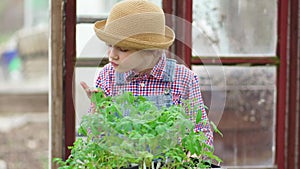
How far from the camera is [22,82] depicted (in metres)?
7.61

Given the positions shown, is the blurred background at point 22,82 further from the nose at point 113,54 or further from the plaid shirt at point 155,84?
the nose at point 113,54

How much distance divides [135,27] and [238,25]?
4.16 feet

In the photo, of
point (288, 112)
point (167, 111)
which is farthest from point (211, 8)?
point (167, 111)

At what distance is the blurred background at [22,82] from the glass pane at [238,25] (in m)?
2.91

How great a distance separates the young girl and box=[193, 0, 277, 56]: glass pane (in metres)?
0.90

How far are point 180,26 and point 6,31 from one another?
5831 mm

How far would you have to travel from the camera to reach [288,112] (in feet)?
11.6

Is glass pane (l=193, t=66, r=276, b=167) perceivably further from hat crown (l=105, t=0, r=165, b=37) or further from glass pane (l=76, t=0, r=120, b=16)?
hat crown (l=105, t=0, r=165, b=37)

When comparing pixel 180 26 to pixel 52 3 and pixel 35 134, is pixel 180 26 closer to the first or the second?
pixel 52 3

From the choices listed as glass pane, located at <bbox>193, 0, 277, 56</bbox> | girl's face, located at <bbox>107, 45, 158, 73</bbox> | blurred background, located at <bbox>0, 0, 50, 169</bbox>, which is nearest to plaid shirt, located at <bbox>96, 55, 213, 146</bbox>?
girl's face, located at <bbox>107, 45, 158, 73</bbox>

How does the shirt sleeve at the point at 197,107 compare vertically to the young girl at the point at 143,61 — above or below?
below

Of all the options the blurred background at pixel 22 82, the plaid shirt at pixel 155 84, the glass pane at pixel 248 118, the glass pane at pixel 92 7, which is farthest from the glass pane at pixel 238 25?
the blurred background at pixel 22 82

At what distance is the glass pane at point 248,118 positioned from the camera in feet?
11.4

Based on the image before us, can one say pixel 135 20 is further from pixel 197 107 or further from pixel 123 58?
pixel 197 107
